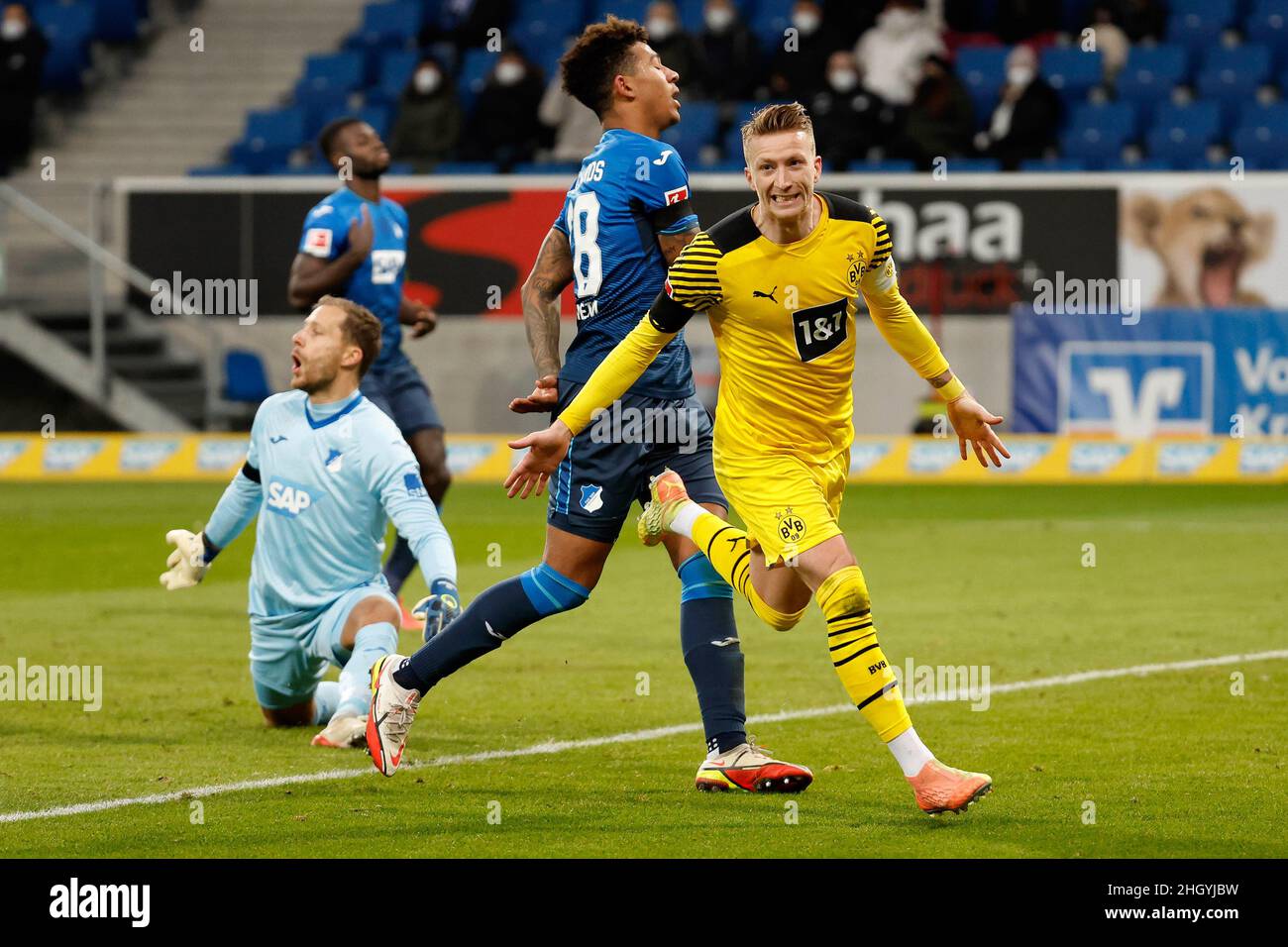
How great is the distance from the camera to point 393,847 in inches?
222

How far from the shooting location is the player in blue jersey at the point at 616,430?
6633 mm

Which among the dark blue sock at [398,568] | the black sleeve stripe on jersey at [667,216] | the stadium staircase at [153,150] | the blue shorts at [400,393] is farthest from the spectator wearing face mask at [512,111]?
the black sleeve stripe on jersey at [667,216]

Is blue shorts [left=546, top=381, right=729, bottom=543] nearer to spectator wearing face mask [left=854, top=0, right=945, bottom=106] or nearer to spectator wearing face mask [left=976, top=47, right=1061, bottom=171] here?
spectator wearing face mask [left=976, top=47, right=1061, bottom=171]

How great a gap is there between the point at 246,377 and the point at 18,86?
6.04 m

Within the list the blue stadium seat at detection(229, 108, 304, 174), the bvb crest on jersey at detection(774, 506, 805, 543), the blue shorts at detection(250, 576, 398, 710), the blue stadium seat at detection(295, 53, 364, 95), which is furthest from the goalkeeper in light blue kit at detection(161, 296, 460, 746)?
the blue stadium seat at detection(295, 53, 364, 95)

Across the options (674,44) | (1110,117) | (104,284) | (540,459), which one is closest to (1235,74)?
(1110,117)

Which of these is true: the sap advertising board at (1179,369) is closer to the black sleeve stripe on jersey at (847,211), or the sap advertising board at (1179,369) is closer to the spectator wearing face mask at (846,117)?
the spectator wearing face mask at (846,117)

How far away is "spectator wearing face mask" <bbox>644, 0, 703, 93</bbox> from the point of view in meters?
22.1

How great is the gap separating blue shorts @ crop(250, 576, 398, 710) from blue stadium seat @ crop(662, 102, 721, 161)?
14822 millimetres

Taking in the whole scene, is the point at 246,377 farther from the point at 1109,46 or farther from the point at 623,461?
the point at 623,461

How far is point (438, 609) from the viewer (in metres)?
6.62
